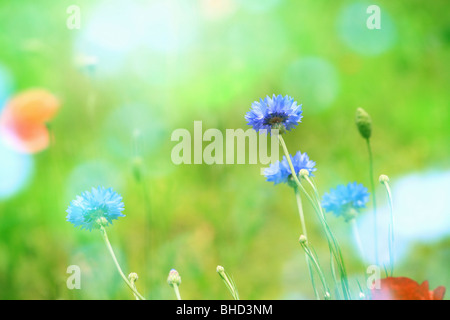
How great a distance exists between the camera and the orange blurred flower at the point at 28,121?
3.02 feet

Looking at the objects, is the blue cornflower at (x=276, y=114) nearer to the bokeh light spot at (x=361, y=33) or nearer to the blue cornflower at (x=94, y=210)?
the blue cornflower at (x=94, y=210)

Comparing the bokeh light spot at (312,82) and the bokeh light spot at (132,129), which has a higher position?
the bokeh light spot at (312,82)

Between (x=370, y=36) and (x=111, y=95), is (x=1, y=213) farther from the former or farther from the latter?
(x=370, y=36)

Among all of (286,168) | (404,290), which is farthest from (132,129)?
(404,290)

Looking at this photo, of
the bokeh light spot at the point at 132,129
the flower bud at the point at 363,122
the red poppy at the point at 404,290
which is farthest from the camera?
the bokeh light spot at the point at 132,129

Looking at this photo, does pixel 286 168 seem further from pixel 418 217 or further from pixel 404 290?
pixel 418 217

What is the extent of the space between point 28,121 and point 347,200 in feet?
2.23

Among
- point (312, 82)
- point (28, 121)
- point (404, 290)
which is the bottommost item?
point (404, 290)

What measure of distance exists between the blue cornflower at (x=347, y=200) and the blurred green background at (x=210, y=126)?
362 millimetres

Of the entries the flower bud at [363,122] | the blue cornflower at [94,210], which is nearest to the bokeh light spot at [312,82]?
the flower bud at [363,122]

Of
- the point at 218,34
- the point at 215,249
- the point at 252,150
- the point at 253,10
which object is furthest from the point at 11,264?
the point at 253,10

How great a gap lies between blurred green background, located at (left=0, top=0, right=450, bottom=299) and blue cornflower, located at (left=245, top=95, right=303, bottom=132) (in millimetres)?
415

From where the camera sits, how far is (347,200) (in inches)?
16.8

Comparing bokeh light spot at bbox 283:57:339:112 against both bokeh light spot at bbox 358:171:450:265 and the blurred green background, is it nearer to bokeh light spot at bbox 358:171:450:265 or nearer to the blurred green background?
the blurred green background
